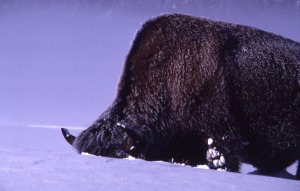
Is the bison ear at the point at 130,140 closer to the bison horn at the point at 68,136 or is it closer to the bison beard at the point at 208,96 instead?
the bison beard at the point at 208,96

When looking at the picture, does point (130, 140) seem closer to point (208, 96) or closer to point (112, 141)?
point (112, 141)

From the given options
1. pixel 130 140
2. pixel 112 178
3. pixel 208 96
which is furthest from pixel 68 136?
pixel 112 178

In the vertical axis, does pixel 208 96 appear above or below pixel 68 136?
above

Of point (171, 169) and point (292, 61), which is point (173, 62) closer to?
point (292, 61)

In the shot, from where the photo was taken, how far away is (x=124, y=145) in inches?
115

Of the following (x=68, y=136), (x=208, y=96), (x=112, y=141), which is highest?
(x=208, y=96)

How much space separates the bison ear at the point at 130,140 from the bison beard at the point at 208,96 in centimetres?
22

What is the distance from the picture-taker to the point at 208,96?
3410 mm

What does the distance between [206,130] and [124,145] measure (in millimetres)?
1018

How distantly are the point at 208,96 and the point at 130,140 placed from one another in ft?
3.58

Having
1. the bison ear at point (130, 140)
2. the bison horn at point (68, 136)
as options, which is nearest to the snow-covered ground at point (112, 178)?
the bison ear at point (130, 140)

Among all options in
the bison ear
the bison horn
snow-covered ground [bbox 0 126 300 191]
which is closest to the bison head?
the bison ear

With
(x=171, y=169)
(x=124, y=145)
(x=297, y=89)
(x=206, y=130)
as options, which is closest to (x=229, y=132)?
(x=206, y=130)

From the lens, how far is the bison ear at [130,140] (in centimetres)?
290
